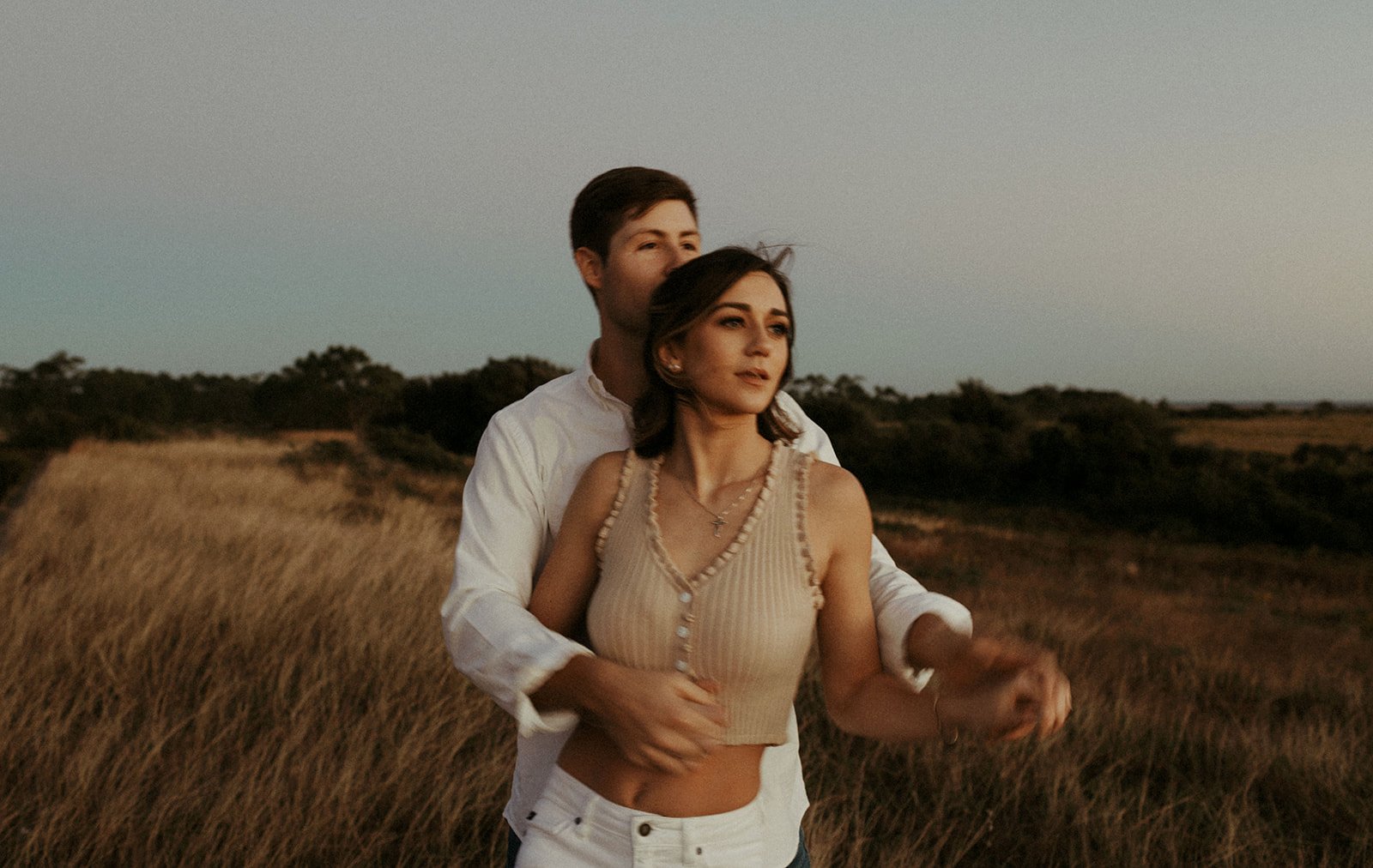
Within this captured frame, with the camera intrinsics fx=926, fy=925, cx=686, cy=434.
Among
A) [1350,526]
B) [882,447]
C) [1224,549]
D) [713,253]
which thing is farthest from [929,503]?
[713,253]

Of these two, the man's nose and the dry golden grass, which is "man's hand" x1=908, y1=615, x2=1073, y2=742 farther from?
the dry golden grass

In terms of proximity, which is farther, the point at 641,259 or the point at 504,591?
the point at 641,259

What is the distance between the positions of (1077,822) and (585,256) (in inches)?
112

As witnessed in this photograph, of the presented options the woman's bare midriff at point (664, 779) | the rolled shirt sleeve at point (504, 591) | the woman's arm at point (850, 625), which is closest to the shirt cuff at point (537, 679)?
the rolled shirt sleeve at point (504, 591)

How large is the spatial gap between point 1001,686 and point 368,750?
2.89 m

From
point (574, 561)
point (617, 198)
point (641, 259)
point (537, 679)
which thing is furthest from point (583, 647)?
point (617, 198)

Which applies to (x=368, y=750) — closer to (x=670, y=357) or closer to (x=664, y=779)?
(x=664, y=779)

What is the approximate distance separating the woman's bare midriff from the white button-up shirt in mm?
63

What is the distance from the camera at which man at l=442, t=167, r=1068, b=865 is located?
128 centimetres

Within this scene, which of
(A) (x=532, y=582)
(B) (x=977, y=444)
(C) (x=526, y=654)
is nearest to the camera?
(C) (x=526, y=654)

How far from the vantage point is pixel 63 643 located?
4387mm

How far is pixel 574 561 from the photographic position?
5.14 ft

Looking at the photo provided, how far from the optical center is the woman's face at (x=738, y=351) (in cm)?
151

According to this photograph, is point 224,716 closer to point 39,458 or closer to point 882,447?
point 39,458
